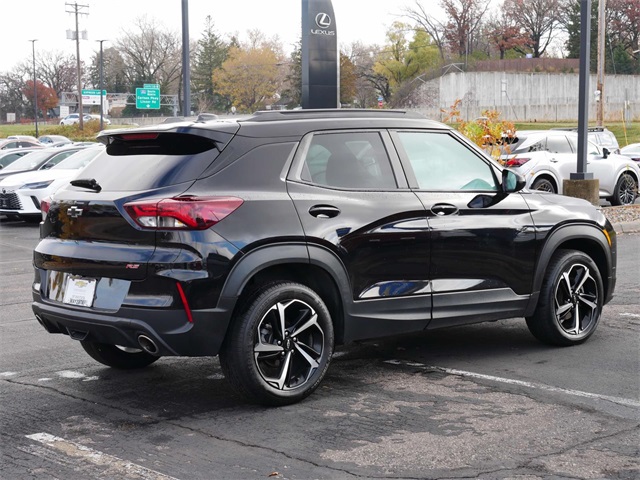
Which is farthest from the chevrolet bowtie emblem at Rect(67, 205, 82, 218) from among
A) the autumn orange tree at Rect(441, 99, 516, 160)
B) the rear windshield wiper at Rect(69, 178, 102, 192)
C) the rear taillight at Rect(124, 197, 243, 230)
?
the autumn orange tree at Rect(441, 99, 516, 160)

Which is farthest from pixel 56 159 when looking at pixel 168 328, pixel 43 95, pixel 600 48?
pixel 43 95

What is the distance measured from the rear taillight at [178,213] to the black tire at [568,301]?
284 centimetres

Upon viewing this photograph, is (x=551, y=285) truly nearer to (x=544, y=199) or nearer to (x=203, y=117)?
(x=544, y=199)

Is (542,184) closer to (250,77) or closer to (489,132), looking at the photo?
(489,132)

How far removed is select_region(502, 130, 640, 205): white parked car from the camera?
2016cm

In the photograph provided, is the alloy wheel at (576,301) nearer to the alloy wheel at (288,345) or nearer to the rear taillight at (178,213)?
the alloy wheel at (288,345)

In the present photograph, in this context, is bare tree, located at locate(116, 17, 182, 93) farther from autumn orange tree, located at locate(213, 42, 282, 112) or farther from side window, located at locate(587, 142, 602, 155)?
side window, located at locate(587, 142, 602, 155)

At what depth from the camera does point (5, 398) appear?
19.6ft

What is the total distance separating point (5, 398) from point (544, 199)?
405 centimetres

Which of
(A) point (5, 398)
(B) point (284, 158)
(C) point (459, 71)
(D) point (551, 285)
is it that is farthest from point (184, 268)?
(C) point (459, 71)

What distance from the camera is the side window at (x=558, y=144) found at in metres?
20.9

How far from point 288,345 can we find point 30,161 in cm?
1847

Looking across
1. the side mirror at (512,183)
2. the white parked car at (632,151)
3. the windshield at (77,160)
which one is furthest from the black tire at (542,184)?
the side mirror at (512,183)

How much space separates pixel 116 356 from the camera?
6688mm
